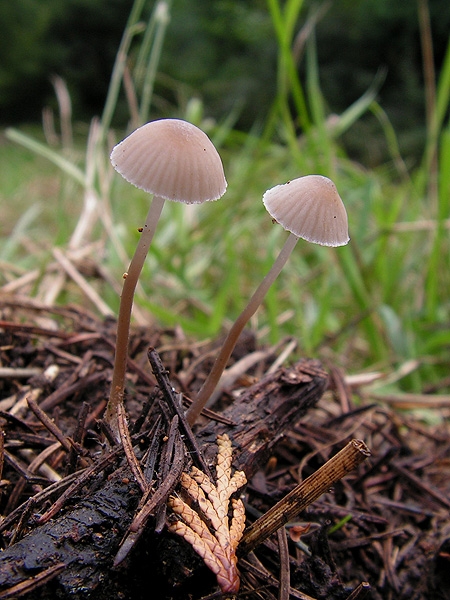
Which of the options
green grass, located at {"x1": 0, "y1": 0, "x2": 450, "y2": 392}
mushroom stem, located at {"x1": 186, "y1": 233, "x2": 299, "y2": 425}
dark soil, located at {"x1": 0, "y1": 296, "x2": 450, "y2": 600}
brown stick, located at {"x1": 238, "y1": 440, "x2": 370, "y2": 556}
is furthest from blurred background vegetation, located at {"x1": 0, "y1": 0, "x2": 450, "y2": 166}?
brown stick, located at {"x1": 238, "y1": 440, "x2": 370, "y2": 556}

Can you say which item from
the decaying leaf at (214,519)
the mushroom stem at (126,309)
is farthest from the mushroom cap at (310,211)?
the decaying leaf at (214,519)

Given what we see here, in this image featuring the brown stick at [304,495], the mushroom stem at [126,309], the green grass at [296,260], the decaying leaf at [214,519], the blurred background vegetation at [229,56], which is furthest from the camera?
the blurred background vegetation at [229,56]

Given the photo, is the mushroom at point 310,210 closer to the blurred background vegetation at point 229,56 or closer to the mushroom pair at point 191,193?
the mushroom pair at point 191,193

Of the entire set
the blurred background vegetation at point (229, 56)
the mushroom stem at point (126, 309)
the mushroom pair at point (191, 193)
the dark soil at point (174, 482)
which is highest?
the blurred background vegetation at point (229, 56)

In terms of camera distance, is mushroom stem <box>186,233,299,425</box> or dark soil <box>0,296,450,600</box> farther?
mushroom stem <box>186,233,299,425</box>

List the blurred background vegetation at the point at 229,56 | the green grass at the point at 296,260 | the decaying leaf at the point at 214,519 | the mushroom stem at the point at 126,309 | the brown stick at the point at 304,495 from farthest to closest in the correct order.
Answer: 1. the blurred background vegetation at the point at 229,56
2. the green grass at the point at 296,260
3. the mushroom stem at the point at 126,309
4. the brown stick at the point at 304,495
5. the decaying leaf at the point at 214,519

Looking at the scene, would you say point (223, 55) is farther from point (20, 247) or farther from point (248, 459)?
point (248, 459)

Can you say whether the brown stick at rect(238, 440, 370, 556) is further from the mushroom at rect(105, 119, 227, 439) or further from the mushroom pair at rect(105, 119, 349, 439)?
the mushroom at rect(105, 119, 227, 439)
